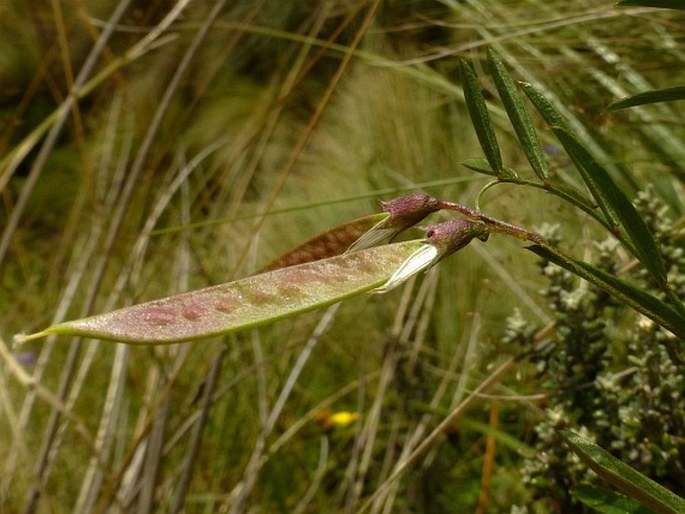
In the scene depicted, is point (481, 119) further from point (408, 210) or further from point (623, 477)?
point (623, 477)

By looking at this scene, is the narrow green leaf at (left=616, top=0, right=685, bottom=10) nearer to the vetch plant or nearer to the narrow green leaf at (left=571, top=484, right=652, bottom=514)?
the vetch plant

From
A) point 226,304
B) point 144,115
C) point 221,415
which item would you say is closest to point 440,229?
point 226,304

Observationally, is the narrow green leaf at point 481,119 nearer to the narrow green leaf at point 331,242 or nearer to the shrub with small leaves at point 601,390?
the narrow green leaf at point 331,242

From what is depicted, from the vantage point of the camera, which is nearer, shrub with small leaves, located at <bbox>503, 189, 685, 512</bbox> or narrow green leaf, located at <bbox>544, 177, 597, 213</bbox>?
narrow green leaf, located at <bbox>544, 177, 597, 213</bbox>

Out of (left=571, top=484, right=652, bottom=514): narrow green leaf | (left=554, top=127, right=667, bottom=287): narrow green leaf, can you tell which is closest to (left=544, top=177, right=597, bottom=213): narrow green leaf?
(left=554, top=127, right=667, bottom=287): narrow green leaf

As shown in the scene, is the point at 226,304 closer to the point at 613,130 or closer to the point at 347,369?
the point at 613,130

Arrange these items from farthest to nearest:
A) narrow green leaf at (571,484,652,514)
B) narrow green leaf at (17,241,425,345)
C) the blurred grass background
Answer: the blurred grass background < narrow green leaf at (571,484,652,514) < narrow green leaf at (17,241,425,345)
